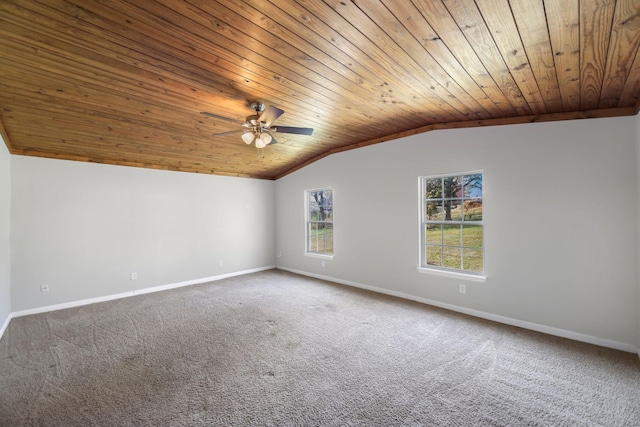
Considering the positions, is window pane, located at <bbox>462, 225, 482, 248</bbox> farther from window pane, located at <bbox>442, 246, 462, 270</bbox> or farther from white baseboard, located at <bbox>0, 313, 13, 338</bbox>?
white baseboard, located at <bbox>0, 313, 13, 338</bbox>

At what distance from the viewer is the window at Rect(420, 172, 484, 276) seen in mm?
3836

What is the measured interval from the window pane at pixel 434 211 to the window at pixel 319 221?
2094 mm

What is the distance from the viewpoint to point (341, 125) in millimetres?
4008

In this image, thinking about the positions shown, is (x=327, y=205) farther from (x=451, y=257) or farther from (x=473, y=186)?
(x=473, y=186)

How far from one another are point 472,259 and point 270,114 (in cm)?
362

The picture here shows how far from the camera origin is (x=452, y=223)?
4000 millimetres

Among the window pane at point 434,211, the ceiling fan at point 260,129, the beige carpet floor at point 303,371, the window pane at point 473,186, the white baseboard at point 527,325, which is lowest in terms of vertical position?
the beige carpet floor at point 303,371

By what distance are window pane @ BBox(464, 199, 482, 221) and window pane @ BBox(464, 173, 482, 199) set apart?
74 mm

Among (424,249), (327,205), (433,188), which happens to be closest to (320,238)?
(327,205)

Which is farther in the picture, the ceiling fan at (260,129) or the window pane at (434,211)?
the window pane at (434,211)

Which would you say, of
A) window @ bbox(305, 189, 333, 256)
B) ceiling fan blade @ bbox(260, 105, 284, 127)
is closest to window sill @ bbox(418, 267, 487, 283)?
window @ bbox(305, 189, 333, 256)

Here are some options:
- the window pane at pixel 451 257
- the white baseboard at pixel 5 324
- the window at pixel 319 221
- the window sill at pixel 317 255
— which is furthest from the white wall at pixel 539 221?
the white baseboard at pixel 5 324

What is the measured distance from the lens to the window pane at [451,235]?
4039mm

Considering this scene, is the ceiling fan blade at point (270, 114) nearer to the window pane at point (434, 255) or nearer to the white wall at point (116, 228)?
the window pane at point (434, 255)
